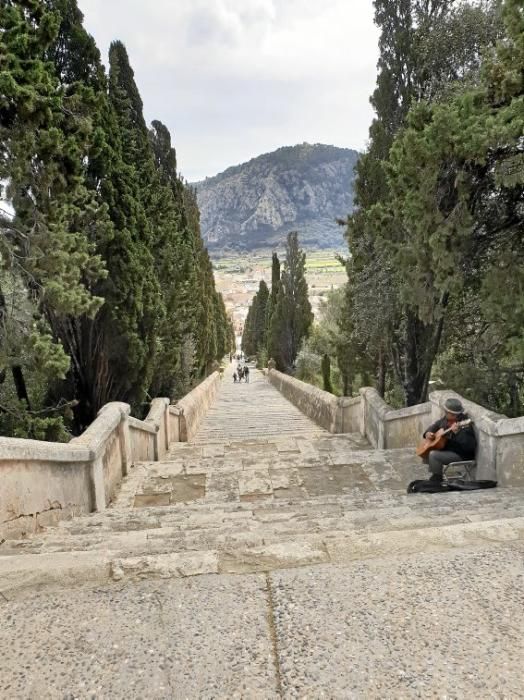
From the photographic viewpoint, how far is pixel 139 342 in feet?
27.6

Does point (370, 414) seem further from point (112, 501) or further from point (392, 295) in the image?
point (112, 501)

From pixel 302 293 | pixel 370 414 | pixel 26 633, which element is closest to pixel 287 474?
pixel 370 414

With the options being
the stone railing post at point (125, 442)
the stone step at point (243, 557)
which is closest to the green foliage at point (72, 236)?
the stone railing post at point (125, 442)

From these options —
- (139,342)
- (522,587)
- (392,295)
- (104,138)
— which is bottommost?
(522,587)

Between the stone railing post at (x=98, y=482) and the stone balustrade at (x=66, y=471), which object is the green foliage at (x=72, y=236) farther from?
the stone railing post at (x=98, y=482)

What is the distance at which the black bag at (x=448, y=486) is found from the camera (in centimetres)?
465

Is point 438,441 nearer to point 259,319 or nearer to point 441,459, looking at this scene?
point 441,459

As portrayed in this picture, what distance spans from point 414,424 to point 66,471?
505 cm

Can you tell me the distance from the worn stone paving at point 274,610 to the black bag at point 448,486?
3.65 feet

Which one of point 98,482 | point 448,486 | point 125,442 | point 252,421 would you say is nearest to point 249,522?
point 98,482

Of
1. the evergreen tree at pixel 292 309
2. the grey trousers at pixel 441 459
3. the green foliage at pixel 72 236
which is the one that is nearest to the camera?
the grey trousers at pixel 441 459

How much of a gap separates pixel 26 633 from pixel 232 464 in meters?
4.85

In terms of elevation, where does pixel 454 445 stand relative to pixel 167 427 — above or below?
above

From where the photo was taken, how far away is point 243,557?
2520 millimetres
